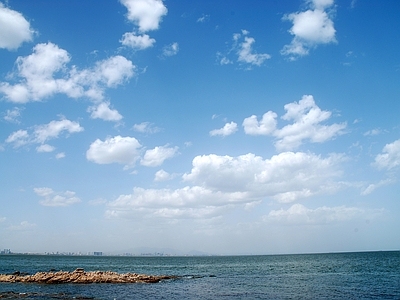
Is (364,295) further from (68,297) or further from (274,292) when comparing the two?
(68,297)

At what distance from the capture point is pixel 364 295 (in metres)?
40.0

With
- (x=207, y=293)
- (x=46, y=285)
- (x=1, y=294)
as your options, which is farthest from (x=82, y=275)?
(x=207, y=293)

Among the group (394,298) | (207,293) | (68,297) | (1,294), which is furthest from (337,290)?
(1,294)

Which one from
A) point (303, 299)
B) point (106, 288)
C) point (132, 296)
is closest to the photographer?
point (303, 299)

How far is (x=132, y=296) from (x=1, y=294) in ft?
51.2

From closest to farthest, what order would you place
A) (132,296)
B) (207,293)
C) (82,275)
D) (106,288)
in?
(132,296)
(207,293)
(106,288)
(82,275)

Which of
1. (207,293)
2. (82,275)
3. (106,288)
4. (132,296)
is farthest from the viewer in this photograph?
(82,275)

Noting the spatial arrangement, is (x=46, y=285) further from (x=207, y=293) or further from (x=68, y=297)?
(x=207, y=293)

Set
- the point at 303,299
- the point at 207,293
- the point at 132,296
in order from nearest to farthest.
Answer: the point at 303,299 → the point at 132,296 → the point at 207,293

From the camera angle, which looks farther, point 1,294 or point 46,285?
point 46,285

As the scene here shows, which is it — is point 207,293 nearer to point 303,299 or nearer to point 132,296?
point 132,296

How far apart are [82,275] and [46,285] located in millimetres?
6705

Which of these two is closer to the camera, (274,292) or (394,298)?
(394,298)

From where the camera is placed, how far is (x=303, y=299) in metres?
36.9
